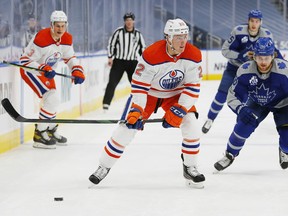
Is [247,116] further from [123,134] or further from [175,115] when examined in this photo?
[123,134]

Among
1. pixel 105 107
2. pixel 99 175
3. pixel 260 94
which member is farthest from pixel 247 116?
pixel 105 107

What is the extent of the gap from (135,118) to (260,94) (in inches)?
37.0

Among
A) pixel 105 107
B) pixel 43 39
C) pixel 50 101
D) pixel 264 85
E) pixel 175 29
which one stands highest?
pixel 175 29

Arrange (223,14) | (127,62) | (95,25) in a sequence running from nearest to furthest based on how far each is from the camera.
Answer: (127,62)
(95,25)
(223,14)

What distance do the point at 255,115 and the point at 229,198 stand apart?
82 cm

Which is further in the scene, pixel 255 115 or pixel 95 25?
pixel 95 25

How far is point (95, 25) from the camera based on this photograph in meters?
10.4

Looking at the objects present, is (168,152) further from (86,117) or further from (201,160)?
(86,117)

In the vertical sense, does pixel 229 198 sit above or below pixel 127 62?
above

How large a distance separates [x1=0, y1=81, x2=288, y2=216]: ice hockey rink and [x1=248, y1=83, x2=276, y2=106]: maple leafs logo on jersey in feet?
1.69

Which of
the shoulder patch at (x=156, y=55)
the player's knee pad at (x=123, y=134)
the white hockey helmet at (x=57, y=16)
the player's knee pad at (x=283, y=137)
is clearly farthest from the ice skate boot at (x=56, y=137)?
the shoulder patch at (x=156, y=55)

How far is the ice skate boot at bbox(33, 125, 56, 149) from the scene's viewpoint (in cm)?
620

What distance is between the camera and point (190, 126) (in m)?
4.47

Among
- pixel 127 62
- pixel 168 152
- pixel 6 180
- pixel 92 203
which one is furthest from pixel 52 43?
pixel 127 62
